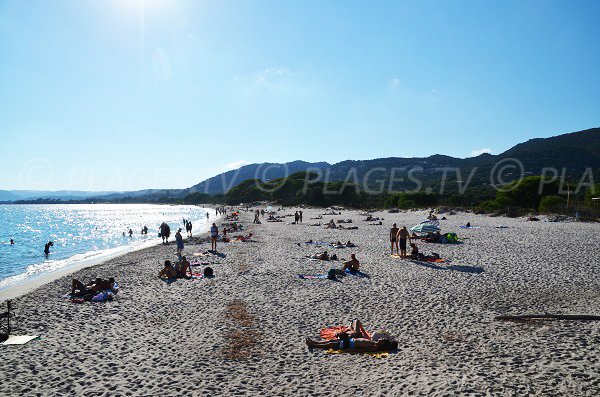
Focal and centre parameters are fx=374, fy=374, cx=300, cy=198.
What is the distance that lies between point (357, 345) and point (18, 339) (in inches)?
271

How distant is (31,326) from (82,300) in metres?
2.10

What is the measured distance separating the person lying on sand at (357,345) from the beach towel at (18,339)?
5832 mm

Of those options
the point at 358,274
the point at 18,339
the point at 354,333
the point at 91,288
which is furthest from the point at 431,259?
the point at 18,339

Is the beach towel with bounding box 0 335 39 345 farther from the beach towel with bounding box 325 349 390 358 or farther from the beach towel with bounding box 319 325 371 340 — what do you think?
the beach towel with bounding box 325 349 390 358

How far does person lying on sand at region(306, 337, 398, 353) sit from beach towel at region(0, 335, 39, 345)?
5.83 m

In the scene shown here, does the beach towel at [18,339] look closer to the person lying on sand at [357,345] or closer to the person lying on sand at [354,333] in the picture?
the person lying on sand at [357,345]

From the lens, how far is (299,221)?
4409 centimetres

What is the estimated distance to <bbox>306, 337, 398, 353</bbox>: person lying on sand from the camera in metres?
6.61

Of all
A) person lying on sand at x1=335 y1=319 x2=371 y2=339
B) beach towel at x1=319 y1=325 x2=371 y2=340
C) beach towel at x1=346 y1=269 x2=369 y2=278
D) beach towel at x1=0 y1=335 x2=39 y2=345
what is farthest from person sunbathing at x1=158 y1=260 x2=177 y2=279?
person lying on sand at x1=335 y1=319 x2=371 y2=339

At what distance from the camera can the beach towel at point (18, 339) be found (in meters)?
7.49

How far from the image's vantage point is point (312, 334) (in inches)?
300

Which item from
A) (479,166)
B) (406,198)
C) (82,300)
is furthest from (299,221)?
(479,166)

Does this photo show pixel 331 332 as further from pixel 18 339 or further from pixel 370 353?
pixel 18 339

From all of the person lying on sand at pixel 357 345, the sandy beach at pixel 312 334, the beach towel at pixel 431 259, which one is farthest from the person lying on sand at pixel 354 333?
the beach towel at pixel 431 259
